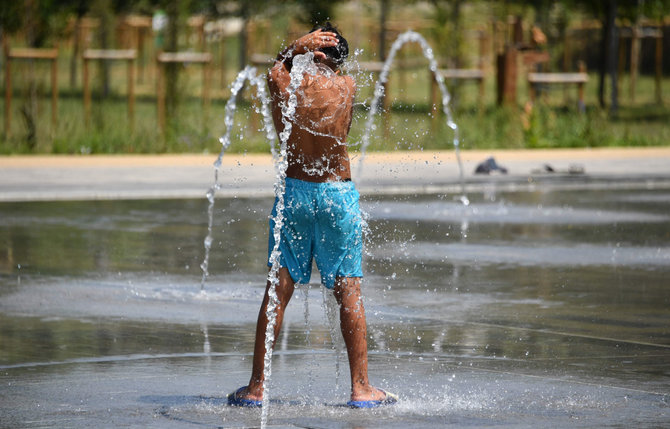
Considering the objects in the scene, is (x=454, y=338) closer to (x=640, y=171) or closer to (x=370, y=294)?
(x=370, y=294)

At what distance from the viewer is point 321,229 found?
6613 millimetres

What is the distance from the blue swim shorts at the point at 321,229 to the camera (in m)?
6.60

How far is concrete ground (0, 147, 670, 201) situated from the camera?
1780 centimetres

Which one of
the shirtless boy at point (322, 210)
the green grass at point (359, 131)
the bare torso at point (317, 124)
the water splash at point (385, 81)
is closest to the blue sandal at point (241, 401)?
the shirtless boy at point (322, 210)

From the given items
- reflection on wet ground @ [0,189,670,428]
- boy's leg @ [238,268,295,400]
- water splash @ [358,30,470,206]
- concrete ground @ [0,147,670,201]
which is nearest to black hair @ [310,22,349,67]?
boy's leg @ [238,268,295,400]

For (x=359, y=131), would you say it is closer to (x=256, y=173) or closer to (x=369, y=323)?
(x=256, y=173)

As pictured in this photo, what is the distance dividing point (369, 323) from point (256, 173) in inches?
418

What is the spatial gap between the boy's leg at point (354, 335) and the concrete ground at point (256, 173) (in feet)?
34.3

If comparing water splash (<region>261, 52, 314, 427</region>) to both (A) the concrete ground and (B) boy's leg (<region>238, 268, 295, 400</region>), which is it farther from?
(A) the concrete ground

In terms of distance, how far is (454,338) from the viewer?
848 cm

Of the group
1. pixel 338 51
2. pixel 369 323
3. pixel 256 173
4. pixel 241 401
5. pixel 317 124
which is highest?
pixel 338 51

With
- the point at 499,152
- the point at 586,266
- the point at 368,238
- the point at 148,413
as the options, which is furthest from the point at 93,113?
the point at 148,413

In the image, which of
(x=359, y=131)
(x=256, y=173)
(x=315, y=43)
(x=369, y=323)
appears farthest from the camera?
(x=359, y=131)

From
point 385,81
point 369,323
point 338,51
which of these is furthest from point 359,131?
point 338,51
